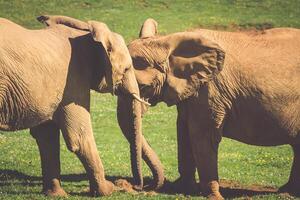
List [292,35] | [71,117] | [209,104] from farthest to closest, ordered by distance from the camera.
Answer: [292,35], [209,104], [71,117]

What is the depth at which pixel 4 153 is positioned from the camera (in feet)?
62.2

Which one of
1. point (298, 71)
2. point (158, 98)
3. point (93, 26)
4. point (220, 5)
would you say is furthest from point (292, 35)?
point (220, 5)

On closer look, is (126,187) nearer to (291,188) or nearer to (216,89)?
(216,89)

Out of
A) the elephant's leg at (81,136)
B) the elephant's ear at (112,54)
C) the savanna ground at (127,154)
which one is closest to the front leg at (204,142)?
the savanna ground at (127,154)

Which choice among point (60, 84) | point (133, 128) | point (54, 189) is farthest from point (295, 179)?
point (60, 84)

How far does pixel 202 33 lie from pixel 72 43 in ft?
10.2

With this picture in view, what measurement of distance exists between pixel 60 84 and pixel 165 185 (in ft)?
13.9

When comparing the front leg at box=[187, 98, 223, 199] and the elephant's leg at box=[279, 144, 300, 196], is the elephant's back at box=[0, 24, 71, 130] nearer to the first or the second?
the front leg at box=[187, 98, 223, 199]

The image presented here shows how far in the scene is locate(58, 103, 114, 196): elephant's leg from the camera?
42.9 ft

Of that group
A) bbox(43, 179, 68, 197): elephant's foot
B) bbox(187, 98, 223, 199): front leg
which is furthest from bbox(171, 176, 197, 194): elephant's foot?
bbox(43, 179, 68, 197): elephant's foot

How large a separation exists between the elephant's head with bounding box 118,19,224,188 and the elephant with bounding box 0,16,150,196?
61 cm

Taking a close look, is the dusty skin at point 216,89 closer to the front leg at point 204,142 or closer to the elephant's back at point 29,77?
the front leg at point 204,142

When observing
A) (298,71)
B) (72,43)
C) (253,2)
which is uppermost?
(72,43)

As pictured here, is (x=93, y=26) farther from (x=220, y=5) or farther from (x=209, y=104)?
(x=220, y=5)
